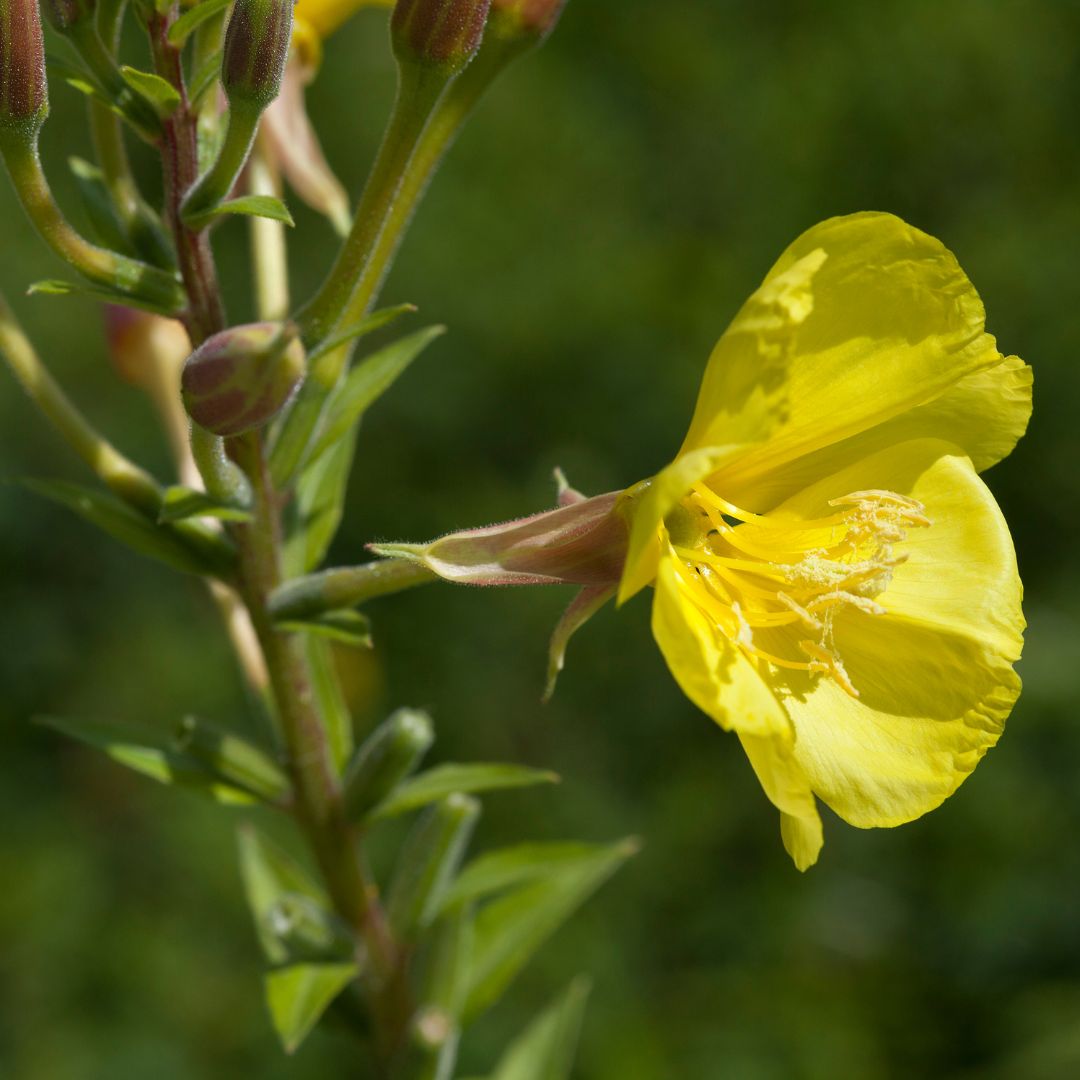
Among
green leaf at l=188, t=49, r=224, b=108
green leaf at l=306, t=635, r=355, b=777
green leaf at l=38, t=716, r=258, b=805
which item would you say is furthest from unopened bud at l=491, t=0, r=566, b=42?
green leaf at l=38, t=716, r=258, b=805

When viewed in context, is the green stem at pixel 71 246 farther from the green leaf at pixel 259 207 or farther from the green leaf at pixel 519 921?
the green leaf at pixel 519 921

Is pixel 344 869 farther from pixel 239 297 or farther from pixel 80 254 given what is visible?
pixel 239 297

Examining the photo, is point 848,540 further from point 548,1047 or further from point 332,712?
point 548,1047

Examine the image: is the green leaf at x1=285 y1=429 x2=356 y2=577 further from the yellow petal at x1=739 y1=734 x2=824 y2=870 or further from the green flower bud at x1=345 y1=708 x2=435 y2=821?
the yellow petal at x1=739 y1=734 x2=824 y2=870

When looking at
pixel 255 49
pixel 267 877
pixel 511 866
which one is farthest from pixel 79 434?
pixel 511 866

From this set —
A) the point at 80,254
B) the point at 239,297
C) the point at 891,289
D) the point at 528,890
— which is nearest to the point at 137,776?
the point at 239,297
